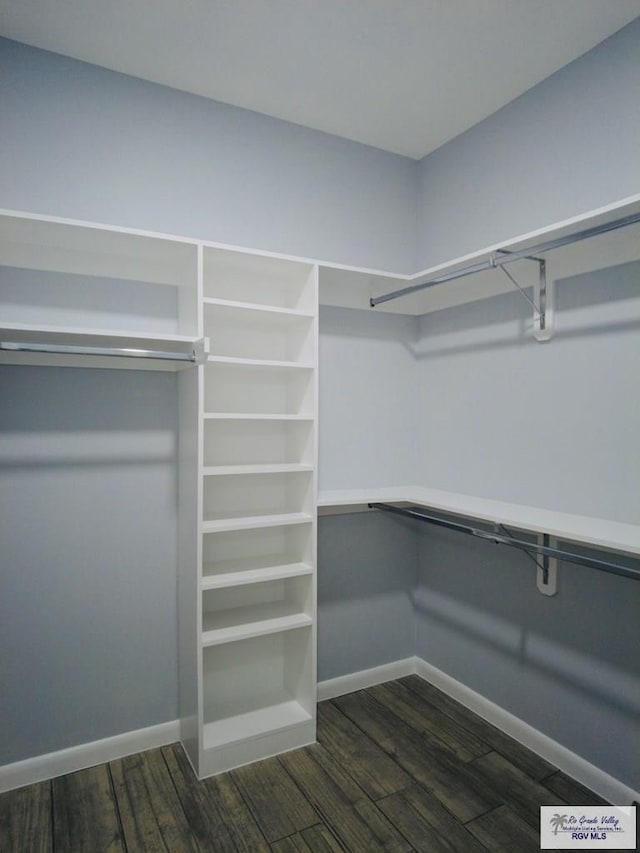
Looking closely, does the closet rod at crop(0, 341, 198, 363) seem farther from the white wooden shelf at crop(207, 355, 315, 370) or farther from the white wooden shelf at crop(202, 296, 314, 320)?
the white wooden shelf at crop(202, 296, 314, 320)

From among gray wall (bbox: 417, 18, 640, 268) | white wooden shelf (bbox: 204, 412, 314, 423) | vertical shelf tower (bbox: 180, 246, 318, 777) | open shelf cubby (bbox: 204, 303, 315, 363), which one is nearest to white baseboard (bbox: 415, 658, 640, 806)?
vertical shelf tower (bbox: 180, 246, 318, 777)

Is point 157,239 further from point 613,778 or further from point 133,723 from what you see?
point 613,778

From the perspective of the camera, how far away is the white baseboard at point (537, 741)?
1933 mm

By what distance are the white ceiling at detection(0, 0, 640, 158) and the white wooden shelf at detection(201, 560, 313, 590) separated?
2.05m

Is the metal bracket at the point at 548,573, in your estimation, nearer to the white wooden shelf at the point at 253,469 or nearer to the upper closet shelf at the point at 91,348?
the white wooden shelf at the point at 253,469

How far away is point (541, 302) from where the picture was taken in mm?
2145

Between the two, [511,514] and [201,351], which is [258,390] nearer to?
[201,351]

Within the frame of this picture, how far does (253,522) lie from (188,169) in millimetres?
1540

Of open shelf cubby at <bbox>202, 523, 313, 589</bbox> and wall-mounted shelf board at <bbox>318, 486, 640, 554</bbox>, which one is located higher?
wall-mounted shelf board at <bbox>318, 486, 640, 554</bbox>

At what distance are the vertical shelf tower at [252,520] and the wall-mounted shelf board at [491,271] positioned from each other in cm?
28

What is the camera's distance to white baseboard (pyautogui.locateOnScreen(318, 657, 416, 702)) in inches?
105

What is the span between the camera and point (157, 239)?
1.92 m

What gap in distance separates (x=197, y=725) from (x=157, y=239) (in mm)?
1867

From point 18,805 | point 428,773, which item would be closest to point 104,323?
point 18,805
